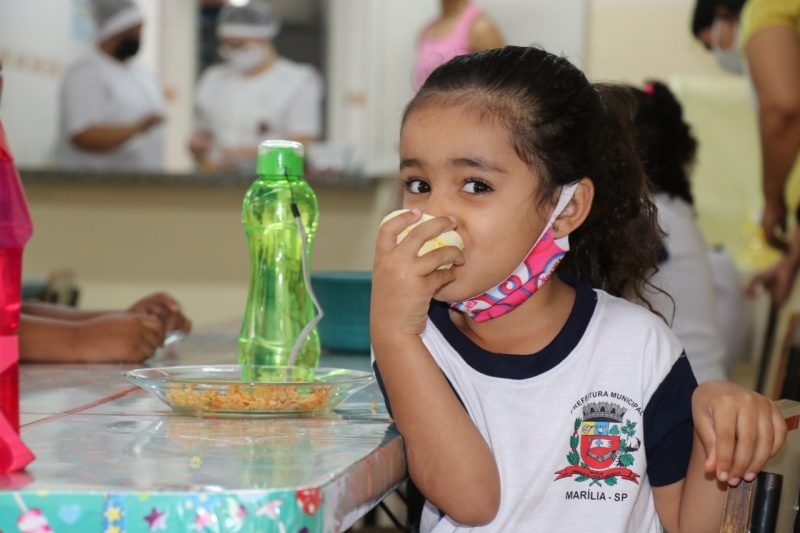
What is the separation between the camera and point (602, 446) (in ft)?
3.32

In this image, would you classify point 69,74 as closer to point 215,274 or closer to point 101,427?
point 215,274

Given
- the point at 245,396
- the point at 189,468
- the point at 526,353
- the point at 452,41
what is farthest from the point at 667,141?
the point at 452,41

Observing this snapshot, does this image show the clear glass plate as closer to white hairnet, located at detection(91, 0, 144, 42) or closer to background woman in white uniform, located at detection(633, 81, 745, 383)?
background woman in white uniform, located at detection(633, 81, 745, 383)

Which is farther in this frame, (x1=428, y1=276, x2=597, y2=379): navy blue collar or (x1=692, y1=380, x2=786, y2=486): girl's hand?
(x1=428, y1=276, x2=597, y2=379): navy blue collar

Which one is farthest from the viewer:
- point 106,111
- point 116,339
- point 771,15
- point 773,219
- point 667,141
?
point 106,111

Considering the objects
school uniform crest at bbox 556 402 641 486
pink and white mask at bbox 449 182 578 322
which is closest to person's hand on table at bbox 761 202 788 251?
pink and white mask at bbox 449 182 578 322

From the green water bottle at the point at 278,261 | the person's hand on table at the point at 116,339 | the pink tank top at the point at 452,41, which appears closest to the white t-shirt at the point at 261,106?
the pink tank top at the point at 452,41

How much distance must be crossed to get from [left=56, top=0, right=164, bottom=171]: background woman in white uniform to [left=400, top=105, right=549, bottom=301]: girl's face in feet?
12.6

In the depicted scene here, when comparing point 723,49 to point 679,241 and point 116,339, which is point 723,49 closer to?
point 679,241

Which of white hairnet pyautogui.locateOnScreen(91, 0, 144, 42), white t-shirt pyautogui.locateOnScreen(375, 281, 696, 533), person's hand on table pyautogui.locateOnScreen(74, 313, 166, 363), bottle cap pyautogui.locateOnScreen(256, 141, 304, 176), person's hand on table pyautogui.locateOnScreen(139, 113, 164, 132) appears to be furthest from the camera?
white hairnet pyautogui.locateOnScreen(91, 0, 144, 42)

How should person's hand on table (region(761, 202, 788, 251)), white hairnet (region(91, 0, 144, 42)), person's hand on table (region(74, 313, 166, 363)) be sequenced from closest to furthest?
person's hand on table (region(74, 313, 166, 363)), person's hand on table (region(761, 202, 788, 251)), white hairnet (region(91, 0, 144, 42))

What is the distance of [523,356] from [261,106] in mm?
4491

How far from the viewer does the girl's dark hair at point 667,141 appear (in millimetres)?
2010

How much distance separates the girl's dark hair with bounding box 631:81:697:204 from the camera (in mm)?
2010
